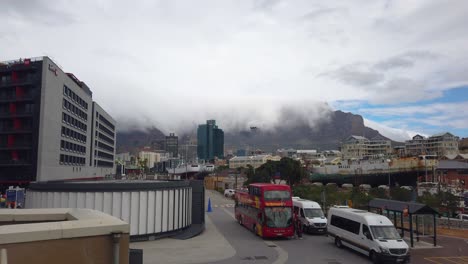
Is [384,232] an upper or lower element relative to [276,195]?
lower

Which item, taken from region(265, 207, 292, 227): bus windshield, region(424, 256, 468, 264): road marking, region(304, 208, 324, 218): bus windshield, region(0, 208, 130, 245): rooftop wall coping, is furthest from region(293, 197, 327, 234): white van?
region(0, 208, 130, 245): rooftop wall coping

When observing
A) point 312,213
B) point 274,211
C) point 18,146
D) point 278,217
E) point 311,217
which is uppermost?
point 18,146

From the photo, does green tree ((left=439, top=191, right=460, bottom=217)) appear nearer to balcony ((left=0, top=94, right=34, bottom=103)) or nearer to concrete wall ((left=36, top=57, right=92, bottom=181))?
concrete wall ((left=36, top=57, right=92, bottom=181))

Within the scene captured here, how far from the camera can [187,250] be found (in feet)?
79.6

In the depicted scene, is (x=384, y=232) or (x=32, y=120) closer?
(x=384, y=232)

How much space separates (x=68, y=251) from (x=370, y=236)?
1819 centimetres

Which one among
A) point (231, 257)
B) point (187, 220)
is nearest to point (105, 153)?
point (187, 220)

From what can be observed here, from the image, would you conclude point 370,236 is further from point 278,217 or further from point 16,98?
point 16,98

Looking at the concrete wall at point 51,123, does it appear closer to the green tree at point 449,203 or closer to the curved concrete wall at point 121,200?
the curved concrete wall at point 121,200

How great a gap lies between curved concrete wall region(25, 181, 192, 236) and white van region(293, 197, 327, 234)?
1134 centimetres

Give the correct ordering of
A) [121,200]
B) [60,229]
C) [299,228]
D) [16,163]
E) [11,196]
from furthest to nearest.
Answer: [16,163], [11,196], [299,228], [121,200], [60,229]

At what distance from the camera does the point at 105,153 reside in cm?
12800

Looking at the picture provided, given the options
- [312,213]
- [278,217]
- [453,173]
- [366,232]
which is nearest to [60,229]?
[366,232]

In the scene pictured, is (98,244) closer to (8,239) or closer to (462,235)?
(8,239)
